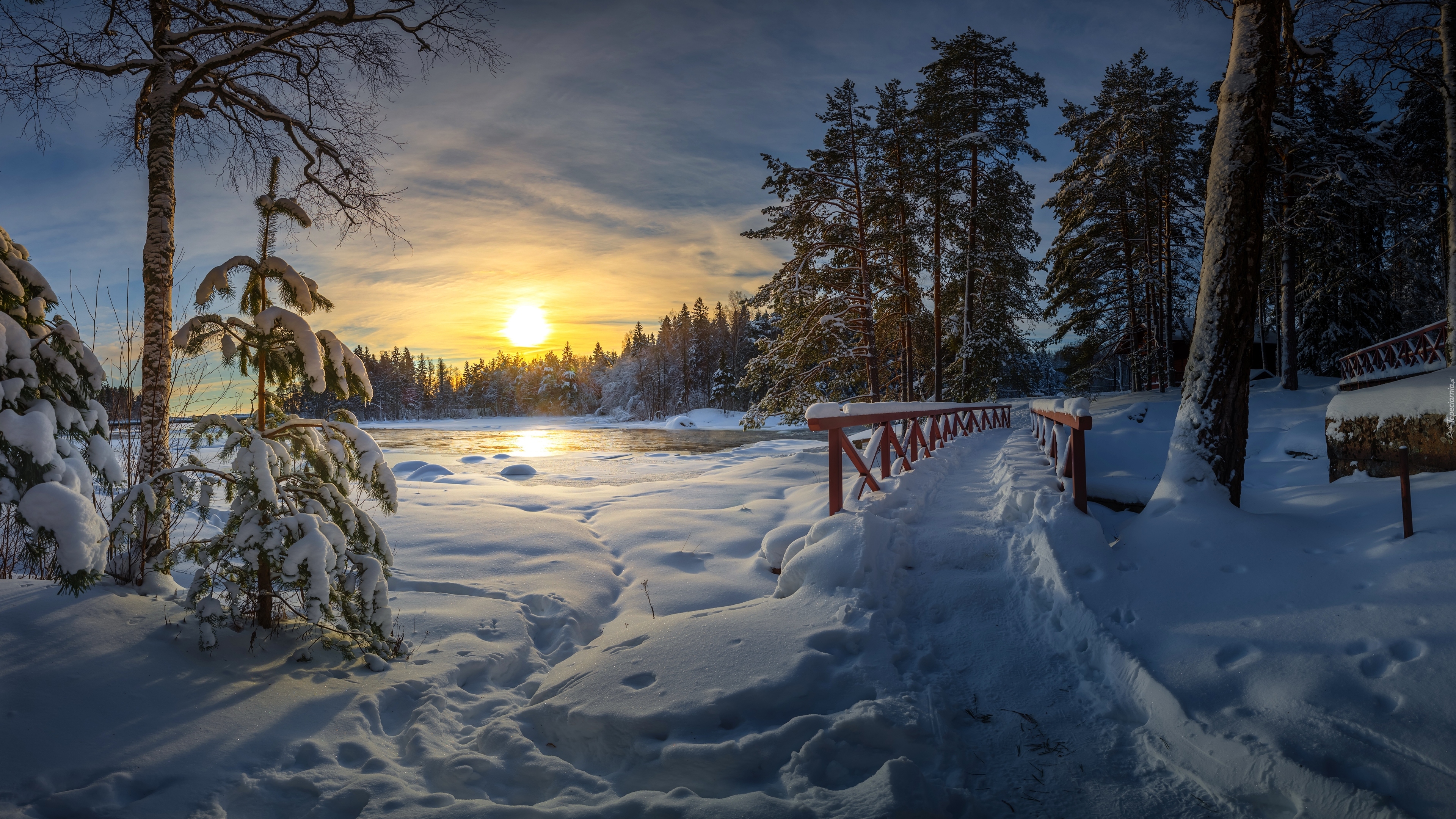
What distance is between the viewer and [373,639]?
360 centimetres

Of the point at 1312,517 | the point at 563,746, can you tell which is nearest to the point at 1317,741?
the point at 1312,517

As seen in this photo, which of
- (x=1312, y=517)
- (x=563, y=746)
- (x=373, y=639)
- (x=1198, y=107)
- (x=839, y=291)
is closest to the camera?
(x=563, y=746)

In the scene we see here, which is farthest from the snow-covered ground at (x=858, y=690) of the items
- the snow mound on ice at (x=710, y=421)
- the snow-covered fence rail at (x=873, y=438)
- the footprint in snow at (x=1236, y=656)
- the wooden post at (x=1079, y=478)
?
the snow mound on ice at (x=710, y=421)

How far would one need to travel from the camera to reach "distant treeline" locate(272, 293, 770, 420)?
59594 mm

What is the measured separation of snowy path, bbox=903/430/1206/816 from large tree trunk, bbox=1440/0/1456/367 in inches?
367

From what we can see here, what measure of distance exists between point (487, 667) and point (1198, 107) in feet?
96.3

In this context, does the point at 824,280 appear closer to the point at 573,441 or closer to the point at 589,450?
the point at 589,450

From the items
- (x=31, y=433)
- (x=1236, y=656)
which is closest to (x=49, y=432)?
(x=31, y=433)

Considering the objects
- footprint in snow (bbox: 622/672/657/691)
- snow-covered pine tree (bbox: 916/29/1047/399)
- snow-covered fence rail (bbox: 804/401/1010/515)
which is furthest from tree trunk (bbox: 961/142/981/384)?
footprint in snow (bbox: 622/672/657/691)

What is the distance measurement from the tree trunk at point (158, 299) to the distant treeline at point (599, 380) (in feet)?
138

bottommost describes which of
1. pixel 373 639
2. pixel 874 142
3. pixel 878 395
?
pixel 373 639

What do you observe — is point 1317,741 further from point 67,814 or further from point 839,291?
point 839,291

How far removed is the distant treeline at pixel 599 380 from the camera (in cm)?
5959

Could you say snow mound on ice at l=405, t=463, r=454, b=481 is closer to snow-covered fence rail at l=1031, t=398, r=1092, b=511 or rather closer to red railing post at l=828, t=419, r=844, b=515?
red railing post at l=828, t=419, r=844, b=515
